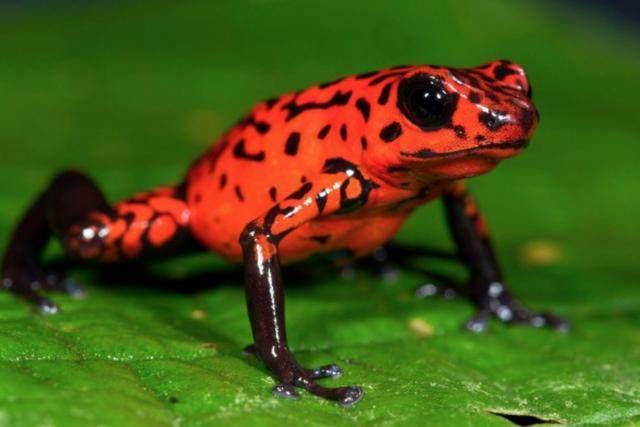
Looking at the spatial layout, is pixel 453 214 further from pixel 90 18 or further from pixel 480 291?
pixel 90 18

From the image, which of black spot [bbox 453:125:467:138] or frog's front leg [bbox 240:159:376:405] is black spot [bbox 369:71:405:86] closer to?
frog's front leg [bbox 240:159:376:405]

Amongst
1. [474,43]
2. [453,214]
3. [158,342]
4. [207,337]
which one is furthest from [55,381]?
[474,43]

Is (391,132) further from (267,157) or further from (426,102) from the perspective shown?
(267,157)

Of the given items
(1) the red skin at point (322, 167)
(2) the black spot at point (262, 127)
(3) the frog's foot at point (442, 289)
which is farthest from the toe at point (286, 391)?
(3) the frog's foot at point (442, 289)

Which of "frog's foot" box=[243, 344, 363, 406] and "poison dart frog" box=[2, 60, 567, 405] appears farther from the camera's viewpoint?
"poison dart frog" box=[2, 60, 567, 405]

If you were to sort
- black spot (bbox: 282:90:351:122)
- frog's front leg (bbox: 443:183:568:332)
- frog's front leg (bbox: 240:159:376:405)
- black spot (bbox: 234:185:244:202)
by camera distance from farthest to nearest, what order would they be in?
frog's front leg (bbox: 443:183:568:332)
black spot (bbox: 234:185:244:202)
black spot (bbox: 282:90:351:122)
frog's front leg (bbox: 240:159:376:405)

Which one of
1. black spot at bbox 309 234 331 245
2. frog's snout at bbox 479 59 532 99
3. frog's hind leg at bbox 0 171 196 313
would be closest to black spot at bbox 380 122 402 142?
frog's snout at bbox 479 59 532 99

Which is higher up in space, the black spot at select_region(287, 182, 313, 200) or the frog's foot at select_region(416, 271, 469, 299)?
the black spot at select_region(287, 182, 313, 200)

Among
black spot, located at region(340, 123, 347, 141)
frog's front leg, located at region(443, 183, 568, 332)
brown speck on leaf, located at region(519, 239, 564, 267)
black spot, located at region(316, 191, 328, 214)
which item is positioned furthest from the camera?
brown speck on leaf, located at region(519, 239, 564, 267)
